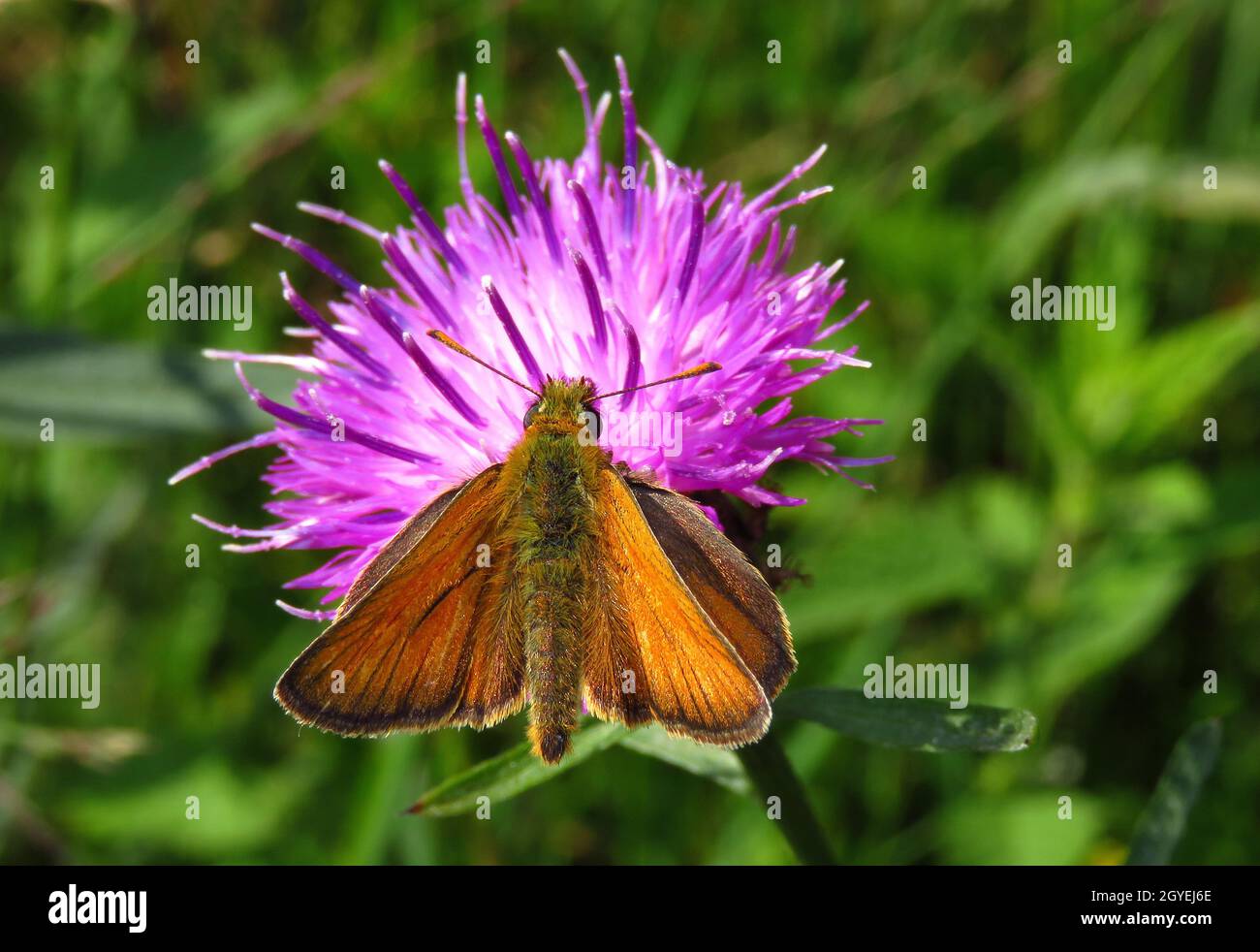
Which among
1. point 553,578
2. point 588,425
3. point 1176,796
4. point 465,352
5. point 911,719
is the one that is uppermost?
point 465,352

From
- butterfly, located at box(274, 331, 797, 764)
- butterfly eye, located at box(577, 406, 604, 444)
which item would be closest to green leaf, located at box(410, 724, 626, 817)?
butterfly, located at box(274, 331, 797, 764)

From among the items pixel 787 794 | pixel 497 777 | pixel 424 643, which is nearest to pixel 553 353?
A: pixel 424 643

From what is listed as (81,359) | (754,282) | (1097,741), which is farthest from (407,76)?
(1097,741)

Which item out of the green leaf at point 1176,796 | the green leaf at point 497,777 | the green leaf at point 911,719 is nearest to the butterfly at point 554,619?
the green leaf at point 497,777

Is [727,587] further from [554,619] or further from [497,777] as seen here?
[497,777]

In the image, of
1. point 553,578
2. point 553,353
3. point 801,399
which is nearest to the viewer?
point 553,578
